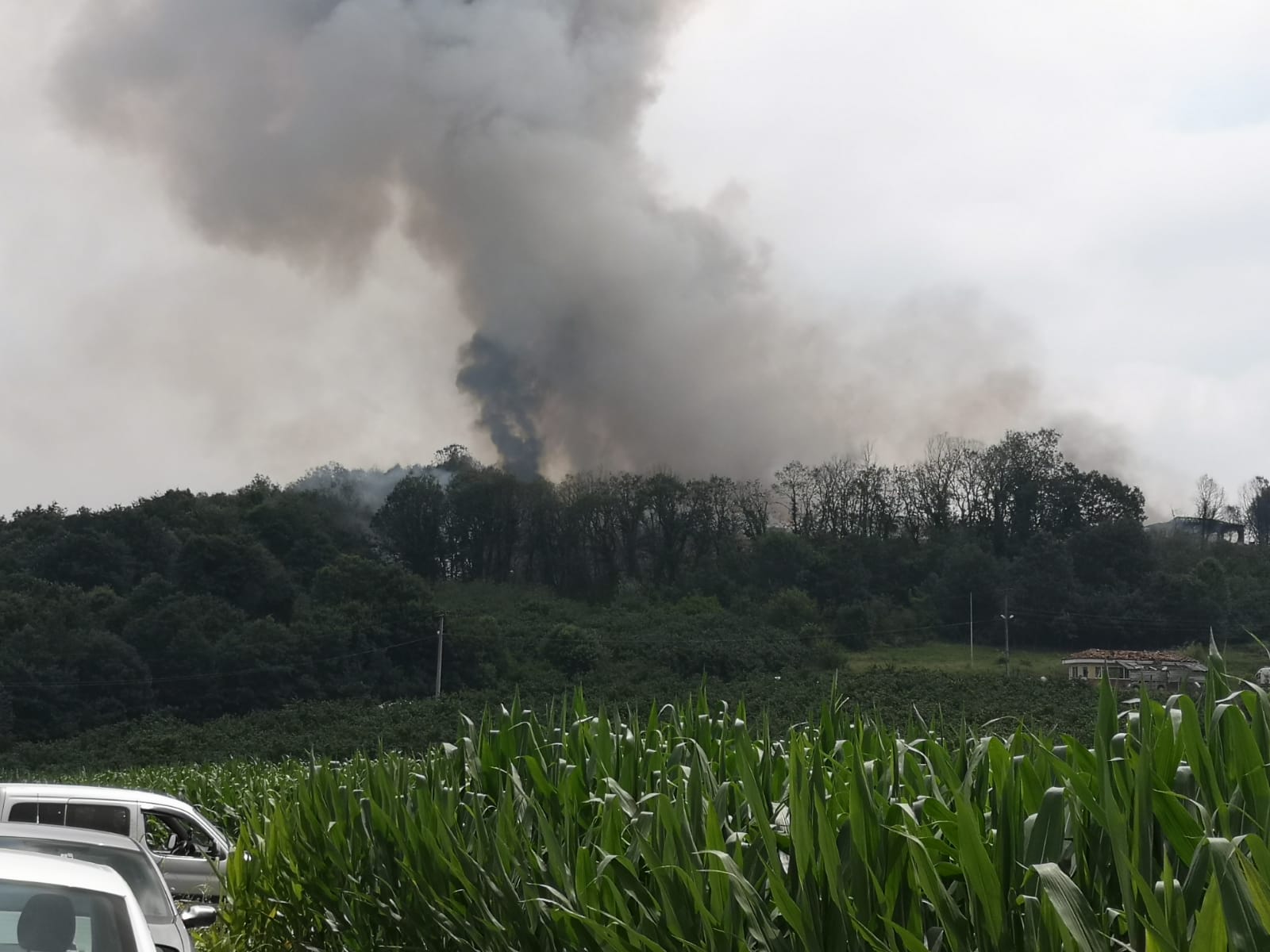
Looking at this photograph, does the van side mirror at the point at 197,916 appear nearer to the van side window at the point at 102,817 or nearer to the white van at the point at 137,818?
the white van at the point at 137,818

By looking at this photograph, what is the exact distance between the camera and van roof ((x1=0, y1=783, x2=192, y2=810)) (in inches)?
432

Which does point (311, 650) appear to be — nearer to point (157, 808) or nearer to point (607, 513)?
point (607, 513)

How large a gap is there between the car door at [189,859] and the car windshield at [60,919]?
827 cm

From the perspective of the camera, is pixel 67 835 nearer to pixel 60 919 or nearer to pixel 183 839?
pixel 60 919

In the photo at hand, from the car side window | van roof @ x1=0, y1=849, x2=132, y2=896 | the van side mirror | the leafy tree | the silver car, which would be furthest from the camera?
the leafy tree

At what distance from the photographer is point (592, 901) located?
15.3 ft

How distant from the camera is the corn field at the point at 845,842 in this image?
10.4 ft

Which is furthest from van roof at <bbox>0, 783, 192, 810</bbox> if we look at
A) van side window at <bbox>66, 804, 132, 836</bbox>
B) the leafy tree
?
the leafy tree

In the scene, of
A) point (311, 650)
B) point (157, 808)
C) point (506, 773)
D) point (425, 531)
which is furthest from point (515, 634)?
point (506, 773)

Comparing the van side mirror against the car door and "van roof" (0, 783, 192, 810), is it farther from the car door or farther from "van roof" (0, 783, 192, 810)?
the car door

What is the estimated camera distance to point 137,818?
1177 cm

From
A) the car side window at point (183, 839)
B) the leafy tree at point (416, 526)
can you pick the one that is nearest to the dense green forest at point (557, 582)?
the leafy tree at point (416, 526)

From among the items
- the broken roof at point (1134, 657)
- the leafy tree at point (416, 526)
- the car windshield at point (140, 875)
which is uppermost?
the leafy tree at point (416, 526)

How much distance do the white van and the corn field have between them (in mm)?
4467
